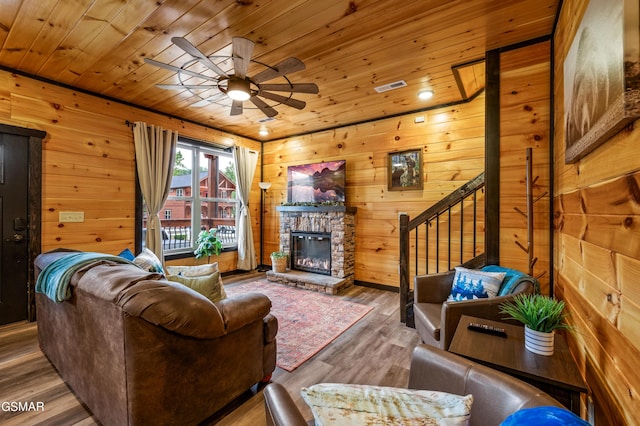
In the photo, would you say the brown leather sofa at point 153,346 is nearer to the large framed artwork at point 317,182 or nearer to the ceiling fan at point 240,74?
the ceiling fan at point 240,74

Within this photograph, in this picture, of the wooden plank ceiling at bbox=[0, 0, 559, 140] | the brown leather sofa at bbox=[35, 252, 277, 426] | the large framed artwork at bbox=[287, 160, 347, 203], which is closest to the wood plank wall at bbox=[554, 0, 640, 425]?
the wooden plank ceiling at bbox=[0, 0, 559, 140]

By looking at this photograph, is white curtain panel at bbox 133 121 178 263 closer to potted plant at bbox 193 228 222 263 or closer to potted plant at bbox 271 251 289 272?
potted plant at bbox 193 228 222 263

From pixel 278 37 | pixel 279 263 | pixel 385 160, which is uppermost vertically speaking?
pixel 278 37

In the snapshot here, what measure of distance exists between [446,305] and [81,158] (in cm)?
434

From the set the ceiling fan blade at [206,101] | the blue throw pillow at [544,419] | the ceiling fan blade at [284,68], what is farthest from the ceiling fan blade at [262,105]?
the blue throw pillow at [544,419]

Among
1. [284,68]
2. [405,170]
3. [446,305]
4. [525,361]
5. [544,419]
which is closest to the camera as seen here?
[544,419]

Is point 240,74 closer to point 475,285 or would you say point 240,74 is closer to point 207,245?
point 475,285

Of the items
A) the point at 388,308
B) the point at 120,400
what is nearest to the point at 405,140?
the point at 388,308

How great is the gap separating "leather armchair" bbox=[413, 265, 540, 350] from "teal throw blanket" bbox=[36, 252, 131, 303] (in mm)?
2251

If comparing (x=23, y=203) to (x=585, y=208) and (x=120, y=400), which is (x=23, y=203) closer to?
(x=120, y=400)

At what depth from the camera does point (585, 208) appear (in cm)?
142

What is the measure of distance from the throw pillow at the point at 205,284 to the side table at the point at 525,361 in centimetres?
163

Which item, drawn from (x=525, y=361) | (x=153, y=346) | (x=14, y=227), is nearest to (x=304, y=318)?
(x=153, y=346)

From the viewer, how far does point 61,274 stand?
1.67 meters
